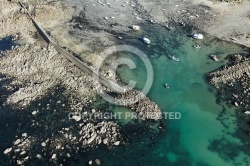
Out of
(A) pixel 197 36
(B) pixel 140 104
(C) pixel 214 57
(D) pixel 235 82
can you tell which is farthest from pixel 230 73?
(B) pixel 140 104

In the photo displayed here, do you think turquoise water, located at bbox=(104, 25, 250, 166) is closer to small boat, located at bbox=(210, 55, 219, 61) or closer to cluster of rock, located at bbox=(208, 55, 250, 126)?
small boat, located at bbox=(210, 55, 219, 61)

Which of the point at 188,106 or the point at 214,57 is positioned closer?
the point at 188,106

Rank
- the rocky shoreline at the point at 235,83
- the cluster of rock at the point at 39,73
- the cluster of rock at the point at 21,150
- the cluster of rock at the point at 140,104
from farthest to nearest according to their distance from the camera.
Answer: the cluster of rock at the point at 39,73
the rocky shoreline at the point at 235,83
the cluster of rock at the point at 140,104
the cluster of rock at the point at 21,150

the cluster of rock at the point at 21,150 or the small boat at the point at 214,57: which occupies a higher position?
the small boat at the point at 214,57

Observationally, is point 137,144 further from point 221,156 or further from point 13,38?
point 13,38

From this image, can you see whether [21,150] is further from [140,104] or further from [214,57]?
[214,57]

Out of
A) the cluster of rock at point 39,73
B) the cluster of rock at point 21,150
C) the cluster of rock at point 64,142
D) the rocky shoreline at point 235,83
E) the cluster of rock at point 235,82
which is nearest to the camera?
the cluster of rock at point 21,150

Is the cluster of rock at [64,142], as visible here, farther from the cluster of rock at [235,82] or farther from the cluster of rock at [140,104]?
the cluster of rock at [235,82]

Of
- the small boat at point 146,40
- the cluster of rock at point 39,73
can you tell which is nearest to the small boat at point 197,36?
the small boat at point 146,40

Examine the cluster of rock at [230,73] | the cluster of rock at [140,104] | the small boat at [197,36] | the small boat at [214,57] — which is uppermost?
the small boat at [197,36]
